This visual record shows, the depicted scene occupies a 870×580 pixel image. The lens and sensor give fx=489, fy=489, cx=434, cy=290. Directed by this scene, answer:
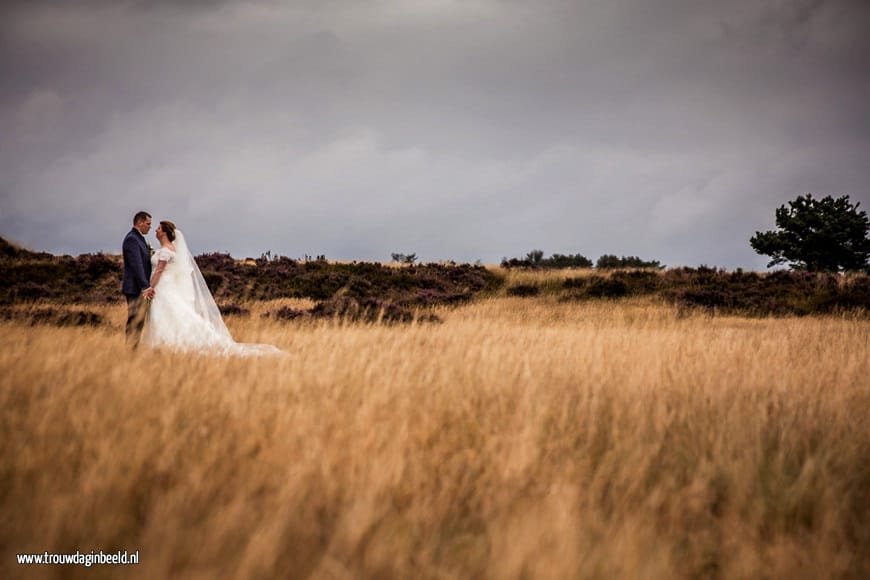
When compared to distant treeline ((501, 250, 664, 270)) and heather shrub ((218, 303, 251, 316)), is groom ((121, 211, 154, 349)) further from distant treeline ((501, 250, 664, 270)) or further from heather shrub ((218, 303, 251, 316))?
distant treeline ((501, 250, 664, 270))

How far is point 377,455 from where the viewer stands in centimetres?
260

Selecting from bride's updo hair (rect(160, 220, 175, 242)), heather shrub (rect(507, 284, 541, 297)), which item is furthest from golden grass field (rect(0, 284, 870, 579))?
heather shrub (rect(507, 284, 541, 297))

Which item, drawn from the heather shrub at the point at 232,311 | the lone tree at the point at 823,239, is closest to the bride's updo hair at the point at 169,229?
the heather shrub at the point at 232,311

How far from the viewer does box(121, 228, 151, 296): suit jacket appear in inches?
277

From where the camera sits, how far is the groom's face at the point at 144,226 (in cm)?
721

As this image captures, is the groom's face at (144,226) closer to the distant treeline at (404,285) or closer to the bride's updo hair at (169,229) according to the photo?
the bride's updo hair at (169,229)

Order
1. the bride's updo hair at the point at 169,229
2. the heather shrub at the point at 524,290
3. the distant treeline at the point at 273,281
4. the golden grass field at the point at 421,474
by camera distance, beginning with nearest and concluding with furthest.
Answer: the golden grass field at the point at 421,474 < the bride's updo hair at the point at 169,229 < the distant treeline at the point at 273,281 < the heather shrub at the point at 524,290

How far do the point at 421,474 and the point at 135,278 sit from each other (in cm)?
657

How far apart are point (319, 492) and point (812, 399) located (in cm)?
411

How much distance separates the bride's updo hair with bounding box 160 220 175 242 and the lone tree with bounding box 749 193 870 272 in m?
42.2

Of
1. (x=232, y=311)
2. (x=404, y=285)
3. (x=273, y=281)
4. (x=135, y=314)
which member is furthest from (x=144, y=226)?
(x=404, y=285)

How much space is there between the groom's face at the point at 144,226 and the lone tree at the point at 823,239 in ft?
140

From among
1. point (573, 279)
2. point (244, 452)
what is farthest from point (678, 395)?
point (573, 279)

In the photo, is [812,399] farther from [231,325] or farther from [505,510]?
[231,325]
